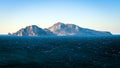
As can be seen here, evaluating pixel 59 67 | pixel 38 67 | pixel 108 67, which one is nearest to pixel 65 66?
pixel 59 67

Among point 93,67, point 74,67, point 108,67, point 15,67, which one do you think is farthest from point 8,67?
point 108,67

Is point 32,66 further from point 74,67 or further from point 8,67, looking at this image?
point 74,67

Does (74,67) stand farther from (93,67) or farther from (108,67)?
(108,67)

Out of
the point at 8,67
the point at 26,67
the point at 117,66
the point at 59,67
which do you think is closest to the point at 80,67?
the point at 59,67

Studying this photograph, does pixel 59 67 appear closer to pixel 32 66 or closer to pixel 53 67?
pixel 53 67

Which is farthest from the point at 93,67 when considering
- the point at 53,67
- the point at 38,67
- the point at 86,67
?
the point at 38,67
